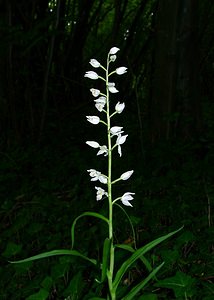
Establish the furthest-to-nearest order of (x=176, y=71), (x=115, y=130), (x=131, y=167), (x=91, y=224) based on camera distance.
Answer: (x=131, y=167) → (x=176, y=71) → (x=91, y=224) → (x=115, y=130)

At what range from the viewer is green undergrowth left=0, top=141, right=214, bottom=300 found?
193 cm

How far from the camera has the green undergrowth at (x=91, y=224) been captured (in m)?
1.93

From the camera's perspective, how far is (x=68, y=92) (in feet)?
26.9

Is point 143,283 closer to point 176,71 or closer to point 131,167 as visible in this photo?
point 131,167

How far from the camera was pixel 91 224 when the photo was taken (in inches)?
117

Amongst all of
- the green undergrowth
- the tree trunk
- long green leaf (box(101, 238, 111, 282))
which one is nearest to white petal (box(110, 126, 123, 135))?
long green leaf (box(101, 238, 111, 282))

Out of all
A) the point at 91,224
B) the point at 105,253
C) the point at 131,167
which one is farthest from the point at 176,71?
the point at 105,253

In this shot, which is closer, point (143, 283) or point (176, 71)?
point (143, 283)

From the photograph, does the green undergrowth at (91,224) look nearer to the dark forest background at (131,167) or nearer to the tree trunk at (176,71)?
the dark forest background at (131,167)

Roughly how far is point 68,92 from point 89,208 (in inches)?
210

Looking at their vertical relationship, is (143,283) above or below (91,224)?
above

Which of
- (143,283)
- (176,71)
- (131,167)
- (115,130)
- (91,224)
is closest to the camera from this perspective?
(143,283)

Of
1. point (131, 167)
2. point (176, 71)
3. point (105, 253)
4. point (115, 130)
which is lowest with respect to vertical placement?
point (131, 167)

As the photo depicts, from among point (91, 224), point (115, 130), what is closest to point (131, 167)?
point (91, 224)
